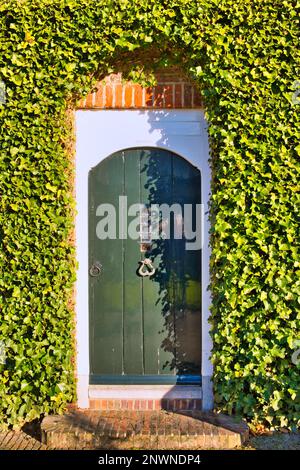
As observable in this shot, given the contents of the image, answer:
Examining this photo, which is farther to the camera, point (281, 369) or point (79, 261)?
point (79, 261)

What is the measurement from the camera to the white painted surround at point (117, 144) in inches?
168

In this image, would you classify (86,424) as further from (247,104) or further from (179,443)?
(247,104)

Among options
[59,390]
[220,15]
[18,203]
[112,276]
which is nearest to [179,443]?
[59,390]

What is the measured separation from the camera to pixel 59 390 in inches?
153

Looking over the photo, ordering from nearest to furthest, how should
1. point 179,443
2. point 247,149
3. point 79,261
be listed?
point 179,443 → point 247,149 → point 79,261

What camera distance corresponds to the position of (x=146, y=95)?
4.27 m

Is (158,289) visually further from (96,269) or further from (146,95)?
(146,95)

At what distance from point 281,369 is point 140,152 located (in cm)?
227

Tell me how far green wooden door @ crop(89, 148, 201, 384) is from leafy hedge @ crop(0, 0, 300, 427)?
1.52ft

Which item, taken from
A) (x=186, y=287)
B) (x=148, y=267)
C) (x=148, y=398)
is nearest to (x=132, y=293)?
(x=148, y=267)

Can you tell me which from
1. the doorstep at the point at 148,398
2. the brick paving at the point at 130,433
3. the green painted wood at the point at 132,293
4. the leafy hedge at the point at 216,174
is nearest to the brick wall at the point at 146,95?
the leafy hedge at the point at 216,174

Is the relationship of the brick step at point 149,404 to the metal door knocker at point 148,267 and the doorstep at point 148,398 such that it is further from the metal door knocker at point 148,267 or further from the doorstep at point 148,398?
the metal door knocker at point 148,267

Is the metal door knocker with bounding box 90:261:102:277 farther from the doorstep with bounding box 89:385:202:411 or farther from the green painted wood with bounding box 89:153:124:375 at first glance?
the doorstep with bounding box 89:385:202:411

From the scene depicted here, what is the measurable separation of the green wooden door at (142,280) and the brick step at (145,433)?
1.70ft
